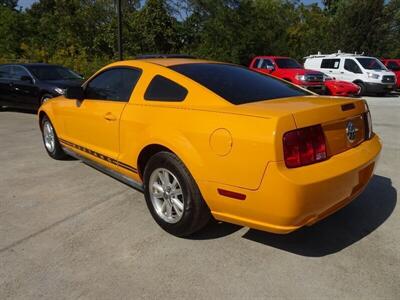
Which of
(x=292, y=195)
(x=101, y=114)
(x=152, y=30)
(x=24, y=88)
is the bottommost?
(x=24, y=88)

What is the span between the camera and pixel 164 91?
361 cm

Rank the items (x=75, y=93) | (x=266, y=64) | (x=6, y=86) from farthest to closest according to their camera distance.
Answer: (x=266, y=64) < (x=6, y=86) < (x=75, y=93)

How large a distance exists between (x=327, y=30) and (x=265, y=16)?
274 inches

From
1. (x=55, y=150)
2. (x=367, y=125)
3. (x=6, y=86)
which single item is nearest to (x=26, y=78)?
(x=6, y=86)

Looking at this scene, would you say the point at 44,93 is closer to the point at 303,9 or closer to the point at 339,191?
the point at 339,191

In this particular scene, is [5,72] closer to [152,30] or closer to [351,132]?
[351,132]

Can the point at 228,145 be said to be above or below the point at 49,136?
above

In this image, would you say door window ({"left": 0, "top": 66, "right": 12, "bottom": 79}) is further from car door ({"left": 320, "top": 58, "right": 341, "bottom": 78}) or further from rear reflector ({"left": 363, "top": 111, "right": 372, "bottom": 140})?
car door ({"left": 320, "top": 58, "right": 341, "bottom": 78})

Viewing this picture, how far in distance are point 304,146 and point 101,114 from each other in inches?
91.1

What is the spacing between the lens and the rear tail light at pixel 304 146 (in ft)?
8.84

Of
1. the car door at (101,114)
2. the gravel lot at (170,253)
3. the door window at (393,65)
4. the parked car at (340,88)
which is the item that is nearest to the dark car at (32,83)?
the car door at (101,114)

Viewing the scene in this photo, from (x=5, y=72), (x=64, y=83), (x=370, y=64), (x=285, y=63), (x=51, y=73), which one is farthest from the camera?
(x=370, y=64)

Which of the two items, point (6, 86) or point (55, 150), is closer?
point (55, 150)

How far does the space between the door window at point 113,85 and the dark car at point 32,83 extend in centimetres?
554
